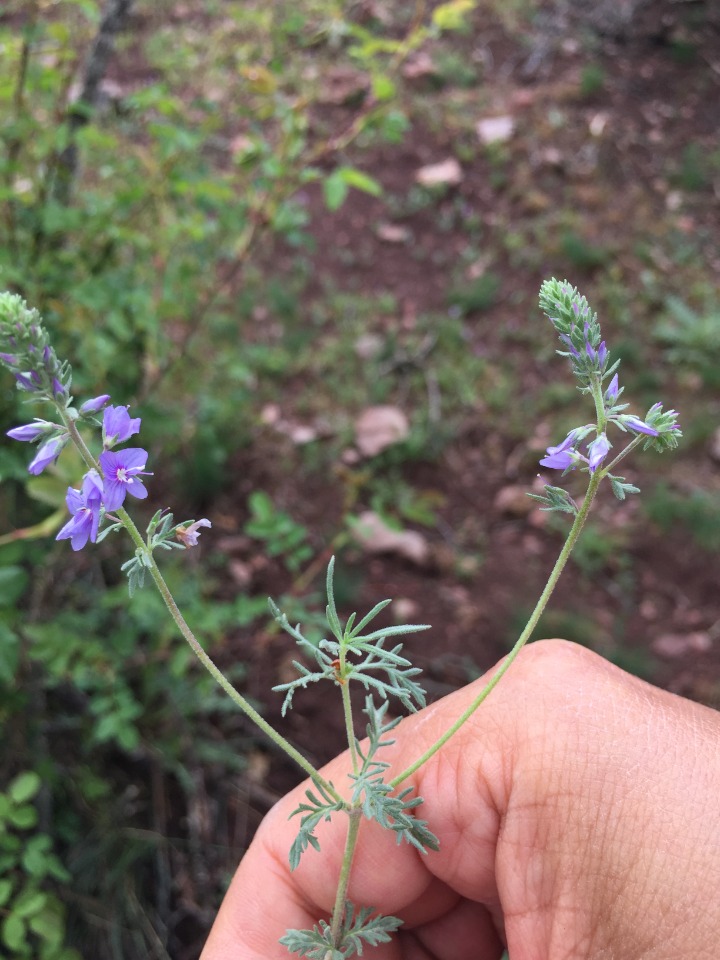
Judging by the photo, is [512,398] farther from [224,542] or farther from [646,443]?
[646,443]

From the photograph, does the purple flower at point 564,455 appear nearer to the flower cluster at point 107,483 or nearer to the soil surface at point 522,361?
the flower cluster at point 107,483

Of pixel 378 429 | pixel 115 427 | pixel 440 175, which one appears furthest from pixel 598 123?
pixel 115 427

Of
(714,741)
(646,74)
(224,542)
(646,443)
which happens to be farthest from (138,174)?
(646,74)

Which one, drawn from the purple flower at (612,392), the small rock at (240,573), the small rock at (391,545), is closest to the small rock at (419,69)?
the small rock at (391,545)

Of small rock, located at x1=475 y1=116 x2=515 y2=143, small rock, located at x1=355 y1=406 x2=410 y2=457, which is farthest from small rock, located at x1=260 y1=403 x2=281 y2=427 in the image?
small rock, located at x1=475 y1=116 x2=515 y2=143

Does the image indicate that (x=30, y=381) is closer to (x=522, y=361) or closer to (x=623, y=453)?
(x=623, y=453)

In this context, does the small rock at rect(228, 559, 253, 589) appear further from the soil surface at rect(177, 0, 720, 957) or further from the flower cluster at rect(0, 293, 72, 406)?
the flower cluster at rect(0, 293, 72, 406)
